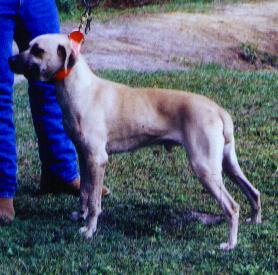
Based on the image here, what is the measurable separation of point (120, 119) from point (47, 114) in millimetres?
1055

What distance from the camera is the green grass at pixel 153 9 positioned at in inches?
726

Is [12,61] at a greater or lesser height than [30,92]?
greater

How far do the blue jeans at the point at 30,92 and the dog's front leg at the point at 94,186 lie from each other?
74cm

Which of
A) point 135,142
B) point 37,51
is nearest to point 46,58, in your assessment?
point 37,51

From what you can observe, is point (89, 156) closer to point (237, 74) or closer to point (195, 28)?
point (237, 74)

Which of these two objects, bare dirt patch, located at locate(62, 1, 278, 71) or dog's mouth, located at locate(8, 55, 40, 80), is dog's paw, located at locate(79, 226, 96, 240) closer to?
dog's mouth, located at locate(8, 55, 40, 80)

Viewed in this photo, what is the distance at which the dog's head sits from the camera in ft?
17.1

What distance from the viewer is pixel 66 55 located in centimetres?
521

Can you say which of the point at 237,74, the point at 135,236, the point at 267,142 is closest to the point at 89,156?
the point at 135,236

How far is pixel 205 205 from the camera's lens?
20.0ft

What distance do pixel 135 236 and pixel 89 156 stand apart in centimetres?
58

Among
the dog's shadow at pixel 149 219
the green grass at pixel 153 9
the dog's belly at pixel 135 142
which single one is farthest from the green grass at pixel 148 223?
Result: the green grass at pixel 153 9

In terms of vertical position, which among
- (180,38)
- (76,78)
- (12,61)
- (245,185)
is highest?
(12,61)

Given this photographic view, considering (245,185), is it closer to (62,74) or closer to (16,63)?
(62,74)
